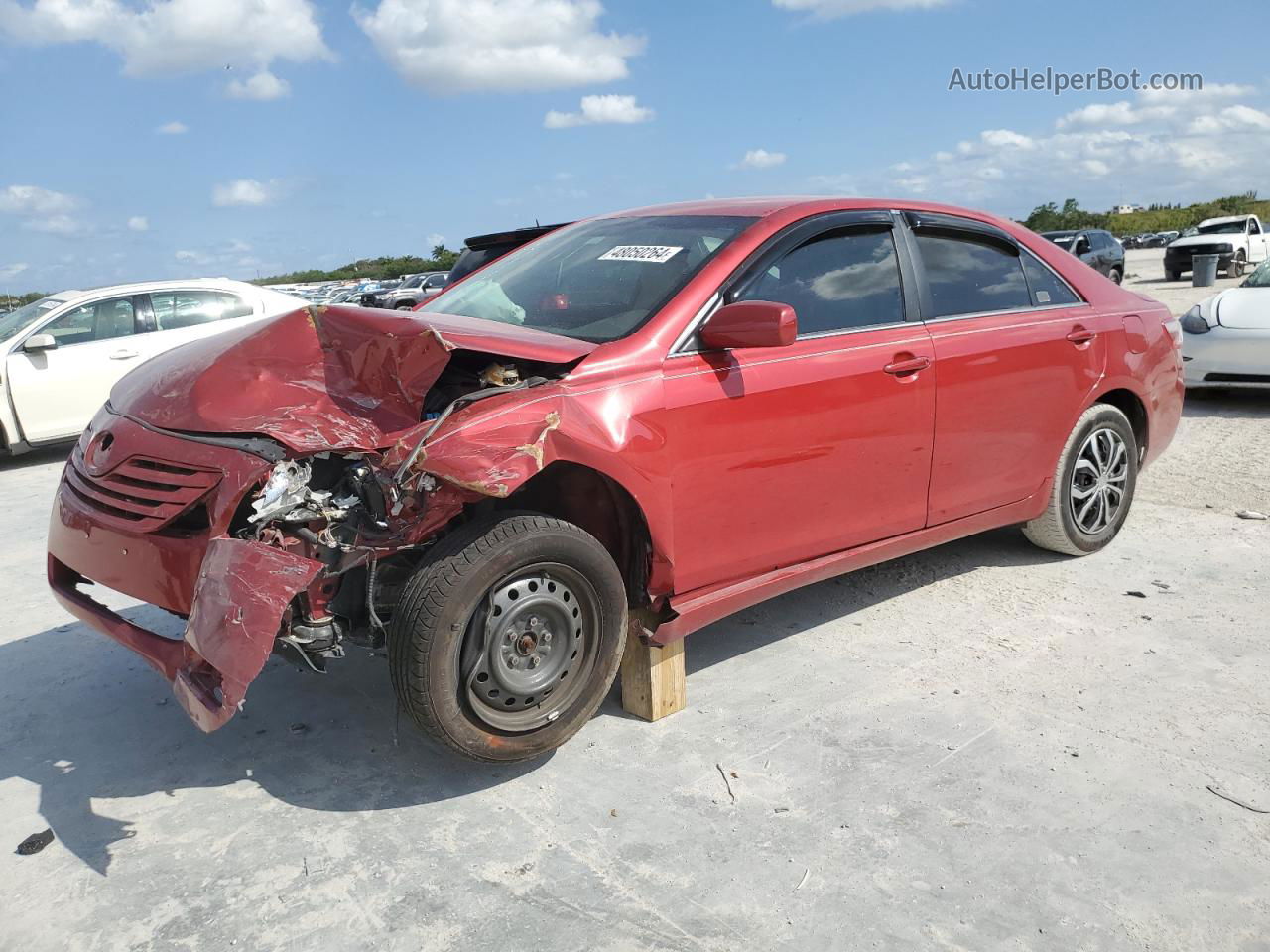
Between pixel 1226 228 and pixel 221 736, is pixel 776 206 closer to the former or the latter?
pixel 221 736

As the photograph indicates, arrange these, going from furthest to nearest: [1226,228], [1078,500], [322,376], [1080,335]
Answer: [1226,228]
[1078,500]
[1080,335]
[322,376]

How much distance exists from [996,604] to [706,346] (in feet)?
6.63

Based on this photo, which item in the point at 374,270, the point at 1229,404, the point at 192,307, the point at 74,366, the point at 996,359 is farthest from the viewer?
the point at 374,270

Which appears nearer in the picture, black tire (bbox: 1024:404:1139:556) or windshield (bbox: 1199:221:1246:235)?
black tire (bbox: 1024:404:1139:556)

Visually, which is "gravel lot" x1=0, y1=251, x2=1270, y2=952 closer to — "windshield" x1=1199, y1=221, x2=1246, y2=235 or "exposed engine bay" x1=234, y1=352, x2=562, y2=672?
"exposed engine bay" x1=234, y1=352, x2=562, y2=672

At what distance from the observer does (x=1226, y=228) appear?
2688 centimetres

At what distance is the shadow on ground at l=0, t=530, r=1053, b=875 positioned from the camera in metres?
3.11

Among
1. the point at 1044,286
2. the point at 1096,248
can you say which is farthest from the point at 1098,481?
the point at 1096,248

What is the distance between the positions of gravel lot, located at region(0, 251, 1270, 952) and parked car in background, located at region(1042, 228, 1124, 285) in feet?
72.6

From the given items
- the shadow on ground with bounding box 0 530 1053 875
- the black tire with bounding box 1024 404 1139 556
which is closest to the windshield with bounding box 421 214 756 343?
the shadow on ground with bounding box 0 530 1053 875

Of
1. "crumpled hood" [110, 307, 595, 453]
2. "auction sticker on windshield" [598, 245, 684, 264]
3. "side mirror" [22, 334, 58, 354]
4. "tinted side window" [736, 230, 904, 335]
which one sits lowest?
"side mirror" [22, 334, 58, 354]

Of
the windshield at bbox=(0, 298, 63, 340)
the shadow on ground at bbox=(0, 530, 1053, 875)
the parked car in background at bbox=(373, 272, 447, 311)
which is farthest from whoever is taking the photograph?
the parked car in background at bbox=(373, 272, 447, 311)

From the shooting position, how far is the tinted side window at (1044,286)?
4.58 m

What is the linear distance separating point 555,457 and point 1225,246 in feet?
87.8
